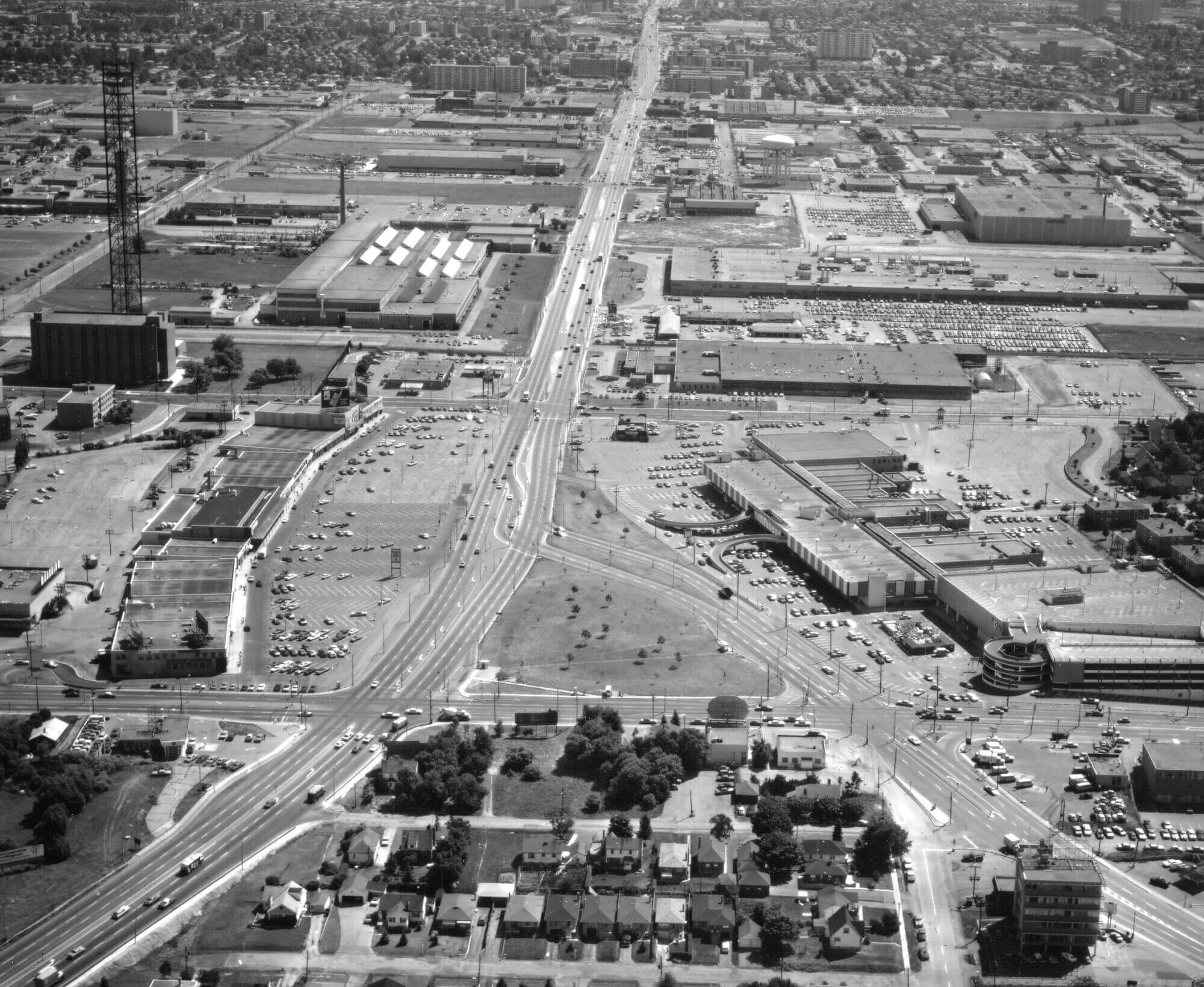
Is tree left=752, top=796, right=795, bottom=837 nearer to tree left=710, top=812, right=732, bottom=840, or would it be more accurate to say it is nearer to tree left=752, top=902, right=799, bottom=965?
tree left=710, top=812, right=732, bottom=840

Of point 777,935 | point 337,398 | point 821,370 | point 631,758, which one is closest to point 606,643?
point 631,758

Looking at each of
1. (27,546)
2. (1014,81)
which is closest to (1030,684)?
(27,546)

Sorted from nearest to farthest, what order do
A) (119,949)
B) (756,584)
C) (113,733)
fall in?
(119,949) → (113,733) → (756,584)

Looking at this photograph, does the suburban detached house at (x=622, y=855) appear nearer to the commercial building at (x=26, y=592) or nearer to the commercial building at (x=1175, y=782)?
the commercial building at (x=1175, y=782)

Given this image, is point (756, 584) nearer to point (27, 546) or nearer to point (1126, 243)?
point (27, 546)

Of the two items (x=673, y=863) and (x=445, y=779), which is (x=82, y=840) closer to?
(x=445, y=779)

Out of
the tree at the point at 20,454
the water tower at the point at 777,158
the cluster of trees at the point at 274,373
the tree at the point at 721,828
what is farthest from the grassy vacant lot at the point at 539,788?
the water tower at the point at 777,158
